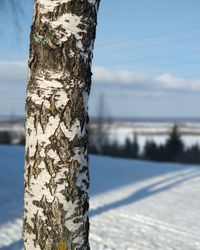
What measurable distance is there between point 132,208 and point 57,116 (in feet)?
24.3

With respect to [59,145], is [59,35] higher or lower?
higher

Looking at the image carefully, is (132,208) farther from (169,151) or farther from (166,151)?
(166,151)

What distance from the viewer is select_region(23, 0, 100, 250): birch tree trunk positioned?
7.82 ft

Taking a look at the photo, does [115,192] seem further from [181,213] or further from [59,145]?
[59,145]

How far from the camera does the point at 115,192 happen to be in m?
11.5

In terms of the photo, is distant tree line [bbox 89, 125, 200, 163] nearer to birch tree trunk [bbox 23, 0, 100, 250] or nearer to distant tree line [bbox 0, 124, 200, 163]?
distant tree line [bbox 0, 124, 200, 163]

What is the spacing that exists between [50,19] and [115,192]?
9.41 metres

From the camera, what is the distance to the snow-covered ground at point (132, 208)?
6875mm

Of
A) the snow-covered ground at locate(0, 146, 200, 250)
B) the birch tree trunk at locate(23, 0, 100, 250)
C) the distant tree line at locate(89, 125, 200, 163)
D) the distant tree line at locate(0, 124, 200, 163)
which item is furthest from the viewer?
the distant tree line at locate(89, 125, 200, 163)

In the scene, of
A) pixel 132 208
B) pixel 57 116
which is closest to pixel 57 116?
pixel 57 116

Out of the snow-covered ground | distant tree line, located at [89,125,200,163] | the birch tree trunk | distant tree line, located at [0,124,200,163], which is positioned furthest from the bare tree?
distant tree line, located at [89,125,200,163]

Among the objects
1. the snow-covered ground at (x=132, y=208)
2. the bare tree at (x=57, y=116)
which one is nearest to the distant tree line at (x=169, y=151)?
the snow-covered ground at (x=132, y=208)

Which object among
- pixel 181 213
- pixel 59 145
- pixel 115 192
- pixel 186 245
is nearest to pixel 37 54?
pixel 59 145

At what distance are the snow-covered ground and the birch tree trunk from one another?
3747 mm
